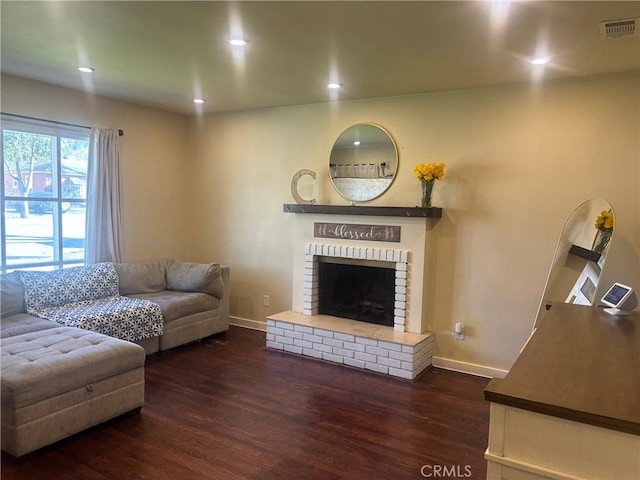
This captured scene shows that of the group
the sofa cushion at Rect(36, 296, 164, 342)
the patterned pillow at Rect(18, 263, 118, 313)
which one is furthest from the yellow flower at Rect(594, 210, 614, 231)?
the patterned pillow at Rect(18, 263, 118, 313)

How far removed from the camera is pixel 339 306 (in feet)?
15.2

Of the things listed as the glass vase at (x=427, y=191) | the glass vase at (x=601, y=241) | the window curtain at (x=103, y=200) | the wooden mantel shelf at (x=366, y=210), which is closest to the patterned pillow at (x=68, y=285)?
the window curtain at (x=103, y=200)

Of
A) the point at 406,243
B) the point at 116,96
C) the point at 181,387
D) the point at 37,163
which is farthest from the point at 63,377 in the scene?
the point at 116,96

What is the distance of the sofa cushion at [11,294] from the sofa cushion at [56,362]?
24.5 inches

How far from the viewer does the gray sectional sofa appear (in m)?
2.43

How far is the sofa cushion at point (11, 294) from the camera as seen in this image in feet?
11.6

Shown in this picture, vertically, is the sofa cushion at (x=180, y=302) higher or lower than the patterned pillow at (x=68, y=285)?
lower

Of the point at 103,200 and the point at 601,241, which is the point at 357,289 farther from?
the point at 103,200

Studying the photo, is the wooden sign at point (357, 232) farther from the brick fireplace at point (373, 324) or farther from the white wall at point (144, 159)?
the white wall at point (144, 159)

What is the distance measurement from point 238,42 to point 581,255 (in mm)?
2916

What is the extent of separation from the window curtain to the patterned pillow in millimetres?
273

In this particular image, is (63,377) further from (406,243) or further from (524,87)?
(524,87)

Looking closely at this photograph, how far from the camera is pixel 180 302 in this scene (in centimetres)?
434

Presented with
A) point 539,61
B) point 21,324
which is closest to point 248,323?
point 21,324
